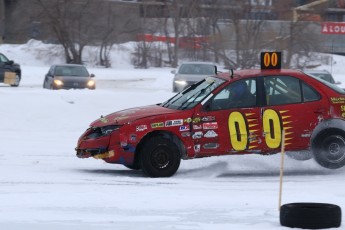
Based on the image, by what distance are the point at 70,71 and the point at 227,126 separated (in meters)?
22.5

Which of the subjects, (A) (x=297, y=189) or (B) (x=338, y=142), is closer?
(A) (x=297, y=189)

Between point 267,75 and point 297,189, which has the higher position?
point 267,75

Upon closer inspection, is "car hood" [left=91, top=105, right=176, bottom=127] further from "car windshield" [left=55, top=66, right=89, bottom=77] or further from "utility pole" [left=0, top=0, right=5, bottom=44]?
"utility pole" [left=0, top=0, right=5, bottom=44]

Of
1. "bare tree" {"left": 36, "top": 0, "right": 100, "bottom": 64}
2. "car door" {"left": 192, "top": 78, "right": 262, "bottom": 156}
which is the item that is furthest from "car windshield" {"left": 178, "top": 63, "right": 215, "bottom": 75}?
"bare tree" {"left": 36, "top": 0, "right": 100, "bottom": 64}

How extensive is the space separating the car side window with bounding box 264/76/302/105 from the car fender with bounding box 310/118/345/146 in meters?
0.47

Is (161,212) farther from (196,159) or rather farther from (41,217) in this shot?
(196,159)

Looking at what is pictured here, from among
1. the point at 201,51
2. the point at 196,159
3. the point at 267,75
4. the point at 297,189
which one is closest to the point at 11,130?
the point at 196,159

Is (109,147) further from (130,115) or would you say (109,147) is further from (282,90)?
(282,90)

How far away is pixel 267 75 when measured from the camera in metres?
12.1

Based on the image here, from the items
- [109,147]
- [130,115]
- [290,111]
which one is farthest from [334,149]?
[109,147]

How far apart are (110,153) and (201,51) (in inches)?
1798

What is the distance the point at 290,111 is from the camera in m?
12.0

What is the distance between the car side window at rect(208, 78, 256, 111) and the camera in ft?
39.0

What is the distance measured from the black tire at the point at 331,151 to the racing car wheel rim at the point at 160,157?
2.21m
